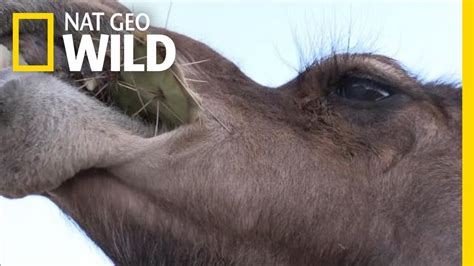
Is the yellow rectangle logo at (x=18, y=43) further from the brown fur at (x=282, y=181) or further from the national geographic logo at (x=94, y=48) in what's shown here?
the brown fur at (x=282, y=181)

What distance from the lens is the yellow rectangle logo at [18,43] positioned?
3.01 meters

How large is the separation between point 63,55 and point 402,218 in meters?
1.81

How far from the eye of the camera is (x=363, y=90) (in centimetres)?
377

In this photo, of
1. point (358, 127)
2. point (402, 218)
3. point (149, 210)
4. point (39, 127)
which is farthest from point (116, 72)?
point (402, 218)

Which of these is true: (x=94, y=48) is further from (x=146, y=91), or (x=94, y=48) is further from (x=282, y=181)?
(x=282, y=181)

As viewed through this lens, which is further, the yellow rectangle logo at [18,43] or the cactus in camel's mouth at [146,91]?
the cactus in camel's mouth at [146,91]

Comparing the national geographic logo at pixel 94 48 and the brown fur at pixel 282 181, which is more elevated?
the national geographic logo at pixel 94 48

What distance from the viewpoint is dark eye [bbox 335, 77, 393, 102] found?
376cm

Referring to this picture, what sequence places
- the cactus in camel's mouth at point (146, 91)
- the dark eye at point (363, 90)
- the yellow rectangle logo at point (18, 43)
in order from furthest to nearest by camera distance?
the dark eye at point (363, 90)
the cactus in camel's mouth at point (146, 91)
the yellow rectangle logo at point (18, 43)

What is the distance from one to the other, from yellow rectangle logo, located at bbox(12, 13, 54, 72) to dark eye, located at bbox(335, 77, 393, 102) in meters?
1.53

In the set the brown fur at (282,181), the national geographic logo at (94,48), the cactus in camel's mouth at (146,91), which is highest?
the national geographic logo at (94,48)

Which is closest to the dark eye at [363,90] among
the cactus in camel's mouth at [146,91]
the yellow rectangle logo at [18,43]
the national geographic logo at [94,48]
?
the cactus in camel's mouth at [146,91]

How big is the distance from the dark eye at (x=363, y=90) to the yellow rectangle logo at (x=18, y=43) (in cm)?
153

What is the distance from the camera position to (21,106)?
293 centimetres
